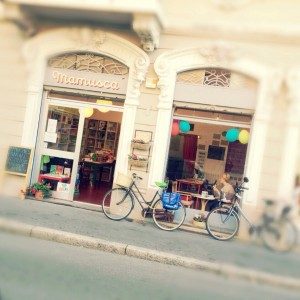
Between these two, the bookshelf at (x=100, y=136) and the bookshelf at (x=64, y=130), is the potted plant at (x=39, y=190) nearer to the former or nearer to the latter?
the bookshelf at (x=64, y=130)

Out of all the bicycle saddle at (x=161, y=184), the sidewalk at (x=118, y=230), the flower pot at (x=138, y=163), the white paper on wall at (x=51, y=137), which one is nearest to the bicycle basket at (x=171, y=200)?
the bicycle saddle at (x=161, y=184)

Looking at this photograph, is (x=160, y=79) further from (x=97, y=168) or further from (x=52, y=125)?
(x=97, y=168)

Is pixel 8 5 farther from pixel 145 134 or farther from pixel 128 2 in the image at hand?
pixel 145 134

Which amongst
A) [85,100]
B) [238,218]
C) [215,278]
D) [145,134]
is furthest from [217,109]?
[215,278]

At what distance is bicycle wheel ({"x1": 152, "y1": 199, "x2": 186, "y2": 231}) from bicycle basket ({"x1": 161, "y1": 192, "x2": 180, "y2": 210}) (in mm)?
122

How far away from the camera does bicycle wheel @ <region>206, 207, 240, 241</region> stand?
19.8 feet

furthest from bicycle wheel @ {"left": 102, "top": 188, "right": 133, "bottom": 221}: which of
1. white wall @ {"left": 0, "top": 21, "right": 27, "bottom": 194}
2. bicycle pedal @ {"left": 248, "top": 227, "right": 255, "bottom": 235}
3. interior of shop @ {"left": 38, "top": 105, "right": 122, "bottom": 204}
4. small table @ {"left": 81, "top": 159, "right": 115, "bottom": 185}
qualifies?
bicycle pedal @ {"left": 248, "top": 227, "right": 255, "bottom": 235}

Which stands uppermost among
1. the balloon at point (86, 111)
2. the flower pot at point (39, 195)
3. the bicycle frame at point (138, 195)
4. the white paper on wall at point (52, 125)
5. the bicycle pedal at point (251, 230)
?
the balloon at point (86, 111)

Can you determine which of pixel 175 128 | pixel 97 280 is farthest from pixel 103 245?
pixel 175 128

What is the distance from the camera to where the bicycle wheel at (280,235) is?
2.78m

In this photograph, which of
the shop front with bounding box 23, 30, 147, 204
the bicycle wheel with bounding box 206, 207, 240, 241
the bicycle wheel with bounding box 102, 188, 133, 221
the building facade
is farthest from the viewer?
the shop front with bounding box 23, 30, 147, 204

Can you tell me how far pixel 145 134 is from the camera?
7281 millimetres

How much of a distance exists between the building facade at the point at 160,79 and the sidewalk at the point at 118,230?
1.71ft

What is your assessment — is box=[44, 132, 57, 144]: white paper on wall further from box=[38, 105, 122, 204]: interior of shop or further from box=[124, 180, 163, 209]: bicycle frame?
box=[124, 180, 163, 209]: bicycle frame
